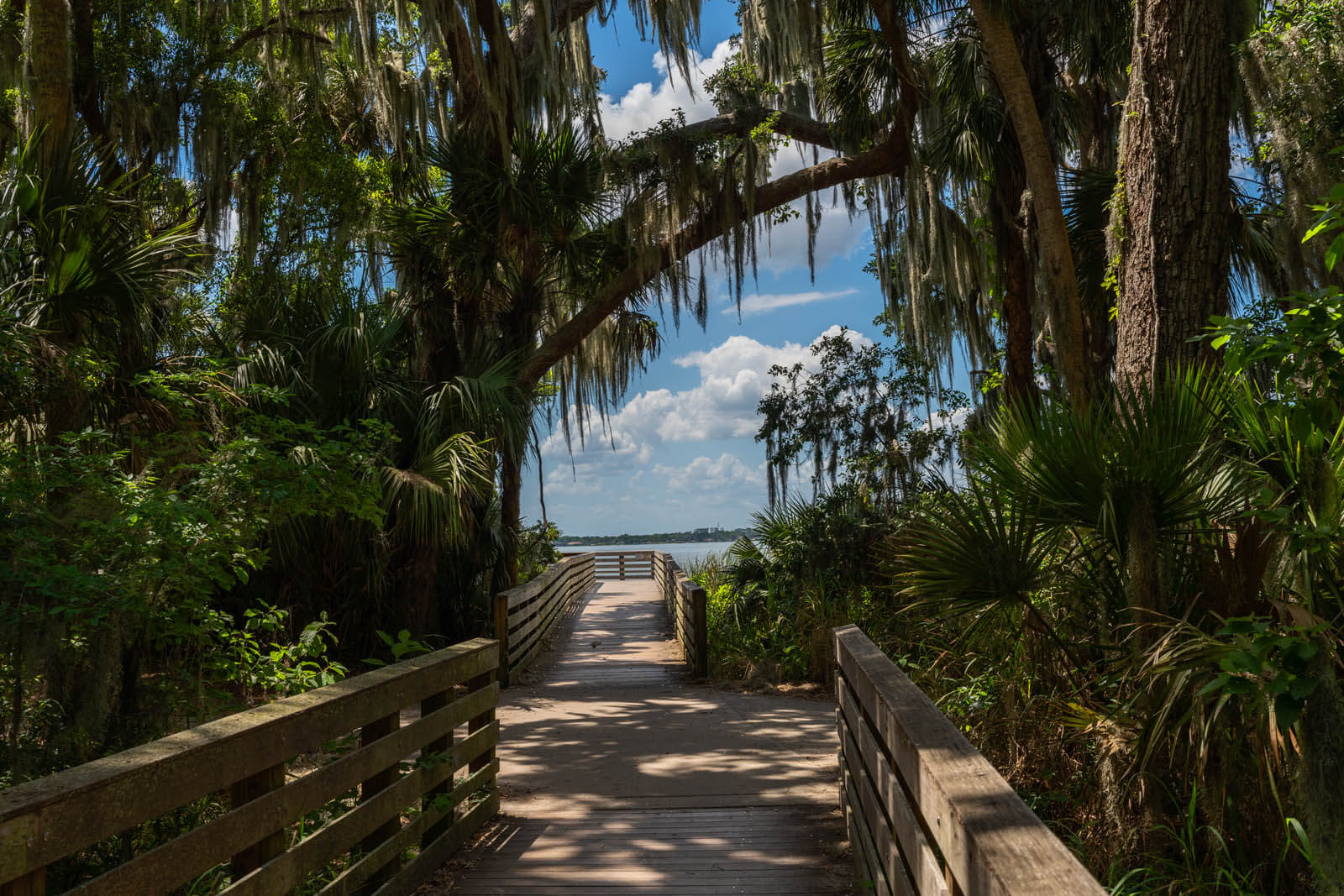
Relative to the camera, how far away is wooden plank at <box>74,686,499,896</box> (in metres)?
1.99

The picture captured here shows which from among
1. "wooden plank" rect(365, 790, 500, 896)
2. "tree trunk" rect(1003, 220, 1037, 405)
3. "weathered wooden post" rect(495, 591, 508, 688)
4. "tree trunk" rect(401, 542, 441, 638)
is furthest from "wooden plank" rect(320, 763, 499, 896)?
"tree trunk" rect(1003, 220, 1037, 405)

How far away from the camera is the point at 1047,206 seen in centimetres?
728

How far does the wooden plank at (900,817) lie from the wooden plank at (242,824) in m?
1.61

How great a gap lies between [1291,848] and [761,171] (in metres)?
10.6

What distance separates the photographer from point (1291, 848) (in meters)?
2.99

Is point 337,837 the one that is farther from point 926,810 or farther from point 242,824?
point 926,810

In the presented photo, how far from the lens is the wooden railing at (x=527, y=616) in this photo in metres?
9.03

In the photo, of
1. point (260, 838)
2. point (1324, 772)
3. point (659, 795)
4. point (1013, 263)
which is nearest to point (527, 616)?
point (659, 795)

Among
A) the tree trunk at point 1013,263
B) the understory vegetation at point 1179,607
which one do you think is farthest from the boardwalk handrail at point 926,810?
the tree trunk at point 1013,263

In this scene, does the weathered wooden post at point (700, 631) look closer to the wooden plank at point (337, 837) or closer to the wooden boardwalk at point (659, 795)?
the wooden boardwalk at point (659, 795)

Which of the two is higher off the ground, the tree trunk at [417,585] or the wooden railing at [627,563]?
the tree trunk at [417,585]

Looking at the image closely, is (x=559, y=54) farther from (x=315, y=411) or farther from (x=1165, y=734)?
(x=1165, y=734)

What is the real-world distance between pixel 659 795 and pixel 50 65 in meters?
6.31

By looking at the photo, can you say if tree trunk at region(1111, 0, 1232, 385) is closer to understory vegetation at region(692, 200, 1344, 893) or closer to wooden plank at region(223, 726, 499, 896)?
understory vegetation at region(692, 200, 1344, 893)
